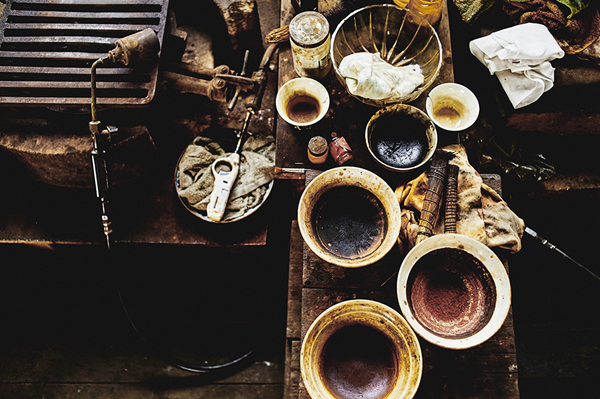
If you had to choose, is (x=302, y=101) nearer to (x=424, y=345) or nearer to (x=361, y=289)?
(x=361, y=289)

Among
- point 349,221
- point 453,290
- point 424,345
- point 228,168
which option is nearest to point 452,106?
point 349,221

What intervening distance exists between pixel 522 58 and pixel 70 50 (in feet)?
10.4

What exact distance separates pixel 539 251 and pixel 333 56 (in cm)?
278

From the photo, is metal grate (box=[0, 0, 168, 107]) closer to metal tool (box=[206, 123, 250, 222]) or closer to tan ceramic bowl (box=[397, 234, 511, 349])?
metal tool (box=[206, 123, 250, 222])

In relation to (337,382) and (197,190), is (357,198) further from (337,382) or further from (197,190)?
(197,190)

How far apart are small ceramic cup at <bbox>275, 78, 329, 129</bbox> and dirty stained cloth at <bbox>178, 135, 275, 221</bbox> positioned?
52cm

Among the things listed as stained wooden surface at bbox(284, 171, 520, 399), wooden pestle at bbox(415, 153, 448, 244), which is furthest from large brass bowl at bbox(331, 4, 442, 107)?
stained wooden surface at bbox(284, 171, 520, 399)

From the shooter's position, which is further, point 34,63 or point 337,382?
point 34,63

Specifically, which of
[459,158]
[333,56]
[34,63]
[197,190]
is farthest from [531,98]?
[34,63]

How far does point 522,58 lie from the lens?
7.77ft

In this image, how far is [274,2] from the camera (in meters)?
3.52

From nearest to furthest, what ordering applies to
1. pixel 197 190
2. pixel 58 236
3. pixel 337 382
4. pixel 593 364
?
pixel 337 382, pixel 197 190, pixel 58 236, pixel 593 364

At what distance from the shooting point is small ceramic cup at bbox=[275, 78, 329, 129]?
94.4 inches

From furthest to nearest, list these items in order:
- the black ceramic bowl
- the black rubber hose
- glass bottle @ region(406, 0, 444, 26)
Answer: the black rubber hose → glass bottle @ region(406, 0, 444, 26) → the black ceramic bowl
